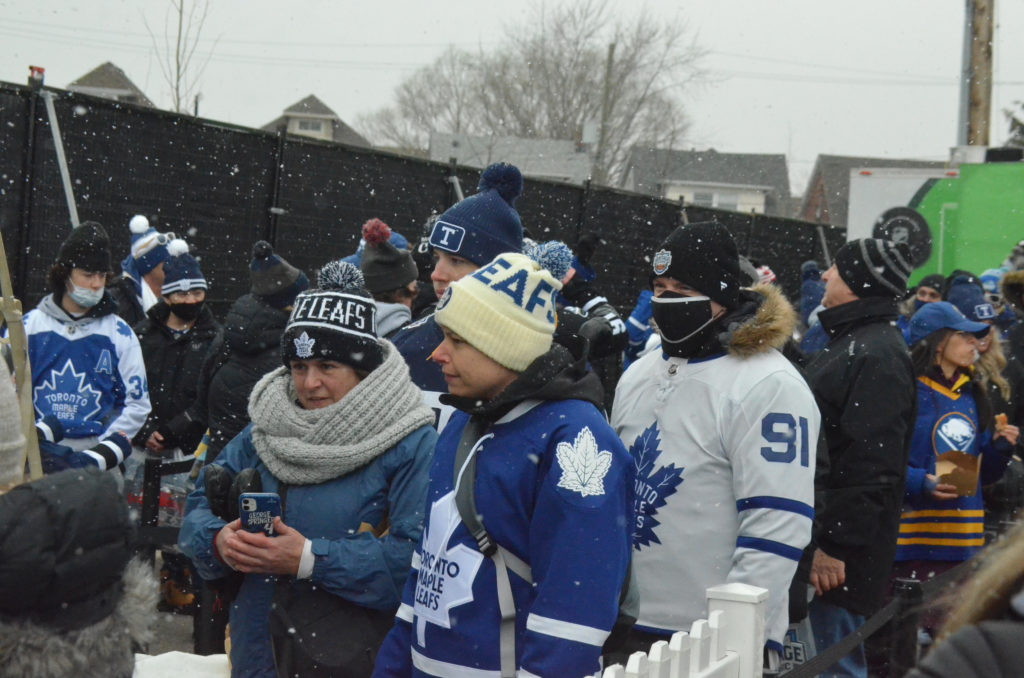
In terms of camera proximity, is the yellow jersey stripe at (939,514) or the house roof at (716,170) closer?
the yellow jersey stripe at (939,514)

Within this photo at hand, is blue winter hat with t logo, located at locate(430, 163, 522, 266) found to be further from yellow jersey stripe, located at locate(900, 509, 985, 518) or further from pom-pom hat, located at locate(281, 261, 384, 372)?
yellow jersey stripe, located at locate(900, 509, 985, 518)

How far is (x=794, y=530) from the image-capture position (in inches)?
135

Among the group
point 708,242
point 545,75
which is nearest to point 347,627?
point 708,242

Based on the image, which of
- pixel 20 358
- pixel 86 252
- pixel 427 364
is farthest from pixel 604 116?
pixel 20 358

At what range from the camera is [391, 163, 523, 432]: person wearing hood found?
425 cm

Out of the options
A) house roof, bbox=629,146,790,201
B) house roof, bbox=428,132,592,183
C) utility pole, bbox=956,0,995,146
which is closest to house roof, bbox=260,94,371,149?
house roof, bbox=629,146,790,201

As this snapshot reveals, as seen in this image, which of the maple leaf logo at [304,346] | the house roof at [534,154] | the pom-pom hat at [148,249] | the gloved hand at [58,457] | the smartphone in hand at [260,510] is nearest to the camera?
the smartphone in hand at [260,510]

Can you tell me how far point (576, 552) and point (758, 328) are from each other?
135 centimetres

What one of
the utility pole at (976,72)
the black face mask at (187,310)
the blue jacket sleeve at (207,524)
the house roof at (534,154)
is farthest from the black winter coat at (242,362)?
the house roof at (534,154)

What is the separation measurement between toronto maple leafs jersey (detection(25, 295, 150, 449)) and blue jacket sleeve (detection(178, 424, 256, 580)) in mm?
2725

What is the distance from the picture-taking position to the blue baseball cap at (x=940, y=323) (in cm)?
591

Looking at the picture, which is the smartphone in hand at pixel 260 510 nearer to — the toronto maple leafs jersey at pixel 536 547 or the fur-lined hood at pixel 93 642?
the toronto maple leafs jersey at pixel 536 547

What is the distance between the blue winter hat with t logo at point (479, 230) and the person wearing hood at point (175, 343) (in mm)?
3384

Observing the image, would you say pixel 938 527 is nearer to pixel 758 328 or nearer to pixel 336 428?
pixel 758 328
